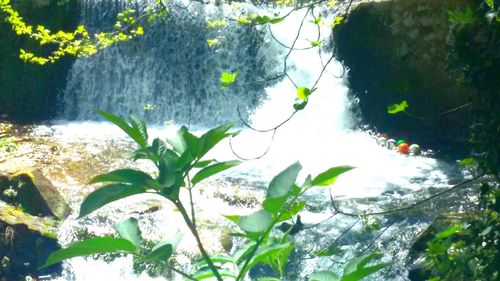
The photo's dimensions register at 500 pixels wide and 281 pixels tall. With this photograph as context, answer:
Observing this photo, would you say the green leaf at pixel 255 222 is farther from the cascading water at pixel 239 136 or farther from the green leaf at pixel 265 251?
the cascading water at pixel 239 136

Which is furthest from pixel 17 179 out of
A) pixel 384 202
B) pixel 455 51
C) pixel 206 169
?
pixel 206 169

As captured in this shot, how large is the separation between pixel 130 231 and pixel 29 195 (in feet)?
20.2

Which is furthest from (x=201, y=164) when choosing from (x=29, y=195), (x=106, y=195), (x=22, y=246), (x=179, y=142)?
(x=29, y=195)

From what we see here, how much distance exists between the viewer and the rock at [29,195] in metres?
6.90

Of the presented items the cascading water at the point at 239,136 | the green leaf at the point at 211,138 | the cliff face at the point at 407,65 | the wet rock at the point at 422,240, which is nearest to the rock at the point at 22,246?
the cascading water at the point at 239,136

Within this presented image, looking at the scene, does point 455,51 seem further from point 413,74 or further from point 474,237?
point 413,74

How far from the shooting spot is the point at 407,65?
10289mm

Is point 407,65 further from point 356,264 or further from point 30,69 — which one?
point 356,264

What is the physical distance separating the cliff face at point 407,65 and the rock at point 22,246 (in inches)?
187

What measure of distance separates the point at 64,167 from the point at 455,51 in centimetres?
688

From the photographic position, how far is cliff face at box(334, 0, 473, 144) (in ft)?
32.8

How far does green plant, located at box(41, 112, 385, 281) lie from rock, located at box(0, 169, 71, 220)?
20.1 feet

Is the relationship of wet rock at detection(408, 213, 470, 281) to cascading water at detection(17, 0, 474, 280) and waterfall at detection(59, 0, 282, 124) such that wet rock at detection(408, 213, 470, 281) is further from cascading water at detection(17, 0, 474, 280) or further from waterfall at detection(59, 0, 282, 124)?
waterfall at detection(59, 0, 282, 124)

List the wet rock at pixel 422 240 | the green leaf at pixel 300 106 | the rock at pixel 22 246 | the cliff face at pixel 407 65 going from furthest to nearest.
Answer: the cliff face at pixel 407 65 → the rock at pixel 22 246 → the wet rock at pixel 422 240 → the green leaf at pixel 300 106
